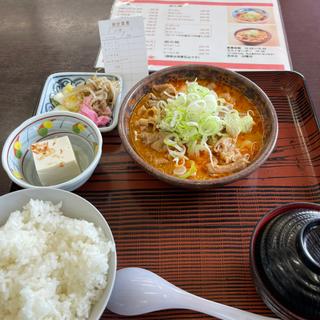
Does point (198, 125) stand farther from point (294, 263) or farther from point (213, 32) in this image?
point (213, 32)

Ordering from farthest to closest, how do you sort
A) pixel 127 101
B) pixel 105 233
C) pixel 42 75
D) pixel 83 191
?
pixel 42 75 < pixel 127 101 < pixel 83 191 < pixel 105 233

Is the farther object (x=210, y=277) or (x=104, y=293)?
(x=210, y=277)

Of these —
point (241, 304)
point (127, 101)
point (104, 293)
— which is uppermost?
point (127, 101)

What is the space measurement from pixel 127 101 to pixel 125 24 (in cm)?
43

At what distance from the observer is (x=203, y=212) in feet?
4.27

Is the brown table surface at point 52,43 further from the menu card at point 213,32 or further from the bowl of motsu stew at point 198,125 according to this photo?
the bowl of motsu stew at point 198,125

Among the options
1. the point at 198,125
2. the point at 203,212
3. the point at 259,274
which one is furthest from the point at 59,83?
the point at 259,274

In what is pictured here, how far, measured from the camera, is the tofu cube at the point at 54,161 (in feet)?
4.21

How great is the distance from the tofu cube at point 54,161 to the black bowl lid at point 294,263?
→ 77 cm

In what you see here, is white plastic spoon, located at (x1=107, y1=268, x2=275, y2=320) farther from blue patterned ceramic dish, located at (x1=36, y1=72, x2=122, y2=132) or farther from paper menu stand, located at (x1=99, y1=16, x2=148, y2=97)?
paper menu stand, located at (x1=99, y1=16, x2=148, y2=97)

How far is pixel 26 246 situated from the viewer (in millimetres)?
1000

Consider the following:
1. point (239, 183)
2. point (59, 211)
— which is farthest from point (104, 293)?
point (239, 183)

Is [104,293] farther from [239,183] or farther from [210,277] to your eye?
[239,183]

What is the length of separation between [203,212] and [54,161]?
626mm
